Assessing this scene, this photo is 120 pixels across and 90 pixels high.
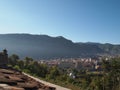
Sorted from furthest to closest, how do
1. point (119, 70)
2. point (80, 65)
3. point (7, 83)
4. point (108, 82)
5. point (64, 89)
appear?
point (80, 65) → point (119, 70) → point (108, 82) → point (64, 89) → point (7, 83)

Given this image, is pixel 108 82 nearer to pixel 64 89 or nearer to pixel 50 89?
pixel 64 89

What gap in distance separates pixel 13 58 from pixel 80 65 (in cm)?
12853

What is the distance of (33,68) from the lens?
172 feet

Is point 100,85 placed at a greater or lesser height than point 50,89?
lesser

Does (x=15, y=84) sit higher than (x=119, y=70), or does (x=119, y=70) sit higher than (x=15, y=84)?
(x=15, y=84)

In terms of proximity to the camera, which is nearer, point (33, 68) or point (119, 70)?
point (33, 68)

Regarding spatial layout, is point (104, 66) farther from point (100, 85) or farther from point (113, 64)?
point (100, 85)

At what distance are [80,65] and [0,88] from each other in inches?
7095

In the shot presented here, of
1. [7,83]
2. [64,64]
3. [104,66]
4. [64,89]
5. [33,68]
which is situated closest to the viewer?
[7,83]

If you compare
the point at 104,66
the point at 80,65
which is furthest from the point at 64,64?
the point at 104,66

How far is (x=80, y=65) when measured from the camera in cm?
18362

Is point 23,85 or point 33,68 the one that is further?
point 33,68

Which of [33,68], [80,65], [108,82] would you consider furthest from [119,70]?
[80,65]

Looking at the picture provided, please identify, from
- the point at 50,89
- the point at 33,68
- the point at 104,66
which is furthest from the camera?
the point at 104,66
